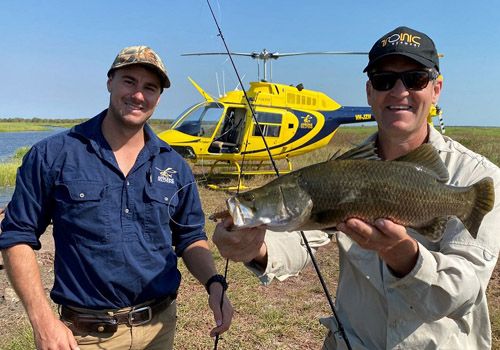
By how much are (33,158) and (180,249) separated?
4.04 feet

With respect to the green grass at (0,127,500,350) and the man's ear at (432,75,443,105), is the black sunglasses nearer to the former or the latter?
the man's ear at (432,75,443,105)

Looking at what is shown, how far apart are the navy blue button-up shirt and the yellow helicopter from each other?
1069 centimetres

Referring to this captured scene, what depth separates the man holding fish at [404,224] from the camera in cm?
193

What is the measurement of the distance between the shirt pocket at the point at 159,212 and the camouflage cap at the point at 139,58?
2.80 feet

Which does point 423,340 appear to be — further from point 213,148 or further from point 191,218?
point 213,148

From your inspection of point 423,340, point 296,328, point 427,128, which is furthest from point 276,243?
point 296,328

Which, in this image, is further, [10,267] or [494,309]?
[494,309]

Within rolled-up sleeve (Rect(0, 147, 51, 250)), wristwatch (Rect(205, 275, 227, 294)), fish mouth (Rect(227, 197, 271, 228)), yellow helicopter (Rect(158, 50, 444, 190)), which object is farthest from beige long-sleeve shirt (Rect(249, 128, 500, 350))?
yellow helicopter (Rect(158, 50, 444, 190))

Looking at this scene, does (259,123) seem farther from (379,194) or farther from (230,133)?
(379,194)

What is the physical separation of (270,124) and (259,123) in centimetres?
57

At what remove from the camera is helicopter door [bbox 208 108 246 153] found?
14700mm

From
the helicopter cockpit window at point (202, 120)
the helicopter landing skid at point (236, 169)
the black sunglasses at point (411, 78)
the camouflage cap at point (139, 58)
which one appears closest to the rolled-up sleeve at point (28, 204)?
the camouflage cap at point (139, 58)

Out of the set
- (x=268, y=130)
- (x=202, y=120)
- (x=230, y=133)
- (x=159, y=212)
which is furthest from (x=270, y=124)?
(x=159, y=212)

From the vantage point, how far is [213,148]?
576 inches
